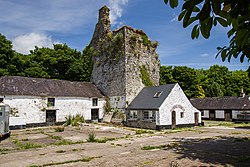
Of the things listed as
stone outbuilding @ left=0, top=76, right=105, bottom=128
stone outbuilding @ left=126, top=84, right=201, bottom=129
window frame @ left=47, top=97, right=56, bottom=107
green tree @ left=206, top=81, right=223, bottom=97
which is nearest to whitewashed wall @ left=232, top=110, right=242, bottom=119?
stone outbuilding @ left=126, top=84, right=201, bottom=129

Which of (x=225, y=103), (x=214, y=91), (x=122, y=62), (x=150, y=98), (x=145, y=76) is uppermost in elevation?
(x=122, y=62)

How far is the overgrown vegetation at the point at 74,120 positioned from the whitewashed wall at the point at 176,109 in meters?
8.39

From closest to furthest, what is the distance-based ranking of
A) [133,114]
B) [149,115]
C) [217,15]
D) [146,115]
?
[217,15] → [149,115] → [146,115] → [133,114]

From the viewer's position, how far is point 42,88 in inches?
888

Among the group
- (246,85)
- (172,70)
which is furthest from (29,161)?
(246,85)

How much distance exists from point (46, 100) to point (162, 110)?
11.7m

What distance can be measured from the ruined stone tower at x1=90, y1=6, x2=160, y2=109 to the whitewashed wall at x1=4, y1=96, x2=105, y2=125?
9.30 feet

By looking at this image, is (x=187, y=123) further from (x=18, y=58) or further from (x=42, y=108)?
(x=18, y=58)

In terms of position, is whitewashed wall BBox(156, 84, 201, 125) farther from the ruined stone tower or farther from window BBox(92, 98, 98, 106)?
window BBox(92, 98, 98, 106)

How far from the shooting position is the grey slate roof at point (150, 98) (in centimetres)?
1918

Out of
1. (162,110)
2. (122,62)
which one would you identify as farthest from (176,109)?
(122,62)

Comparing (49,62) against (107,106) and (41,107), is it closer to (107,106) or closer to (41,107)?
(41,107)

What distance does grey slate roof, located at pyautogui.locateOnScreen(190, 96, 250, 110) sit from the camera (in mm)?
26870

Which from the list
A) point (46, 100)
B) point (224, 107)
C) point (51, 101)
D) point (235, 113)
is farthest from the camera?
point (224, 107)
